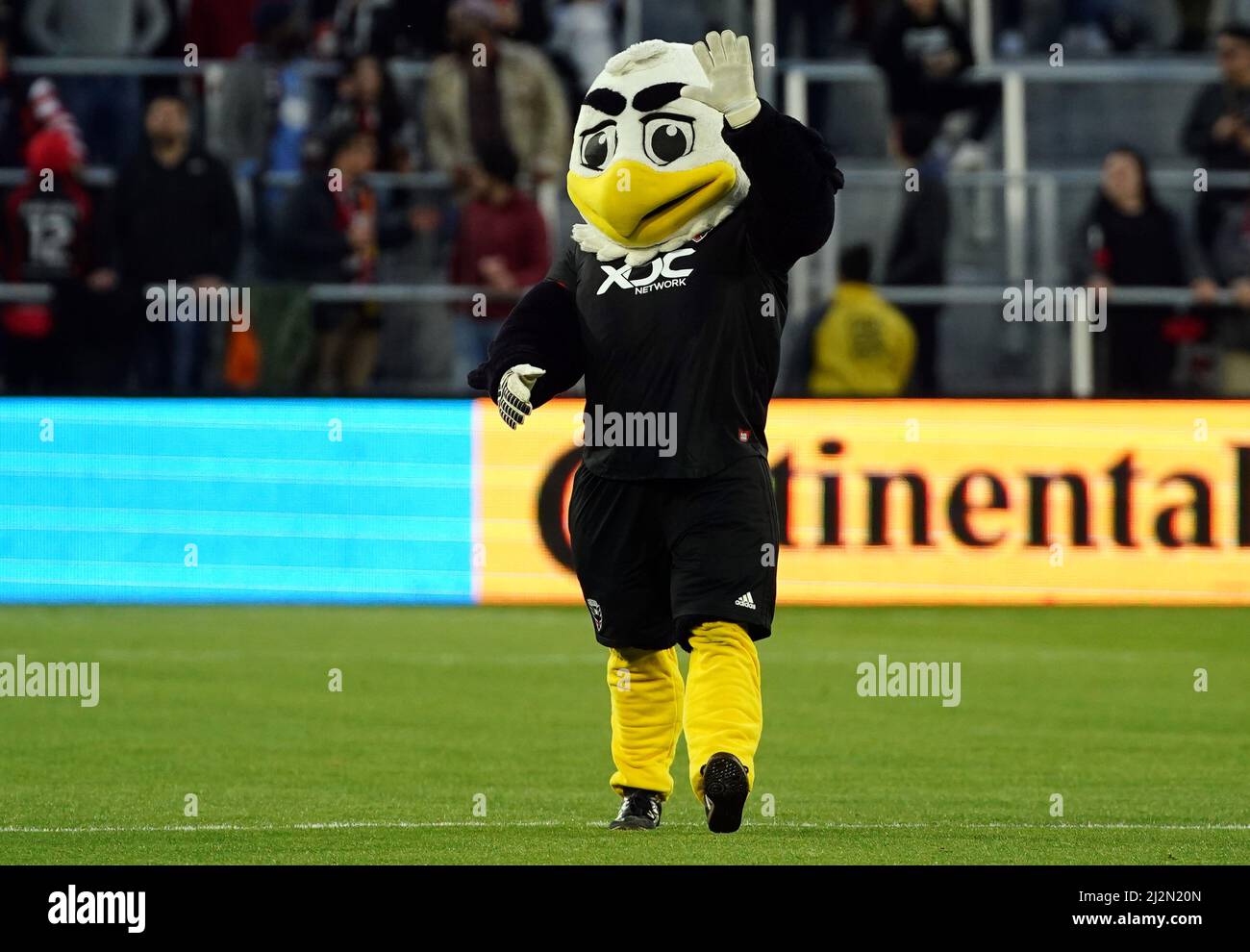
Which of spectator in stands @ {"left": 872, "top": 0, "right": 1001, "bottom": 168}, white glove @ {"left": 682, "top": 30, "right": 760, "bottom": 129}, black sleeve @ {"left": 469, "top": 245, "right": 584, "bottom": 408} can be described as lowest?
black sleeve @ {"left": 469, "top": 245, "right": 584, "bottom": 408}

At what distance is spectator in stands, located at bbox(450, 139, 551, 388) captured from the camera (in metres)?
16.5

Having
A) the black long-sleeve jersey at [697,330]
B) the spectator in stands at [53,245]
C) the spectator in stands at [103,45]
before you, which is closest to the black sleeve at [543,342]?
the black long-sleeve jersey at [697,330]

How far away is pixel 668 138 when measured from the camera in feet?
25.1

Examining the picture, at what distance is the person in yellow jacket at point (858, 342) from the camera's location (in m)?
16.2

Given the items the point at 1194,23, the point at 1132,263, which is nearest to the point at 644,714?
the point at 1132,263

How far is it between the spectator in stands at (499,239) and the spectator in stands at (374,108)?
3.09ft

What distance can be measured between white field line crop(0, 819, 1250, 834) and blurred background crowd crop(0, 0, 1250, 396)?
7.80 metres

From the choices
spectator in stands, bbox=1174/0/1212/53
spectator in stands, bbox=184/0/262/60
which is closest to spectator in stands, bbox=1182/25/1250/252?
spectator in stands, bbox=1174/0/1212/53

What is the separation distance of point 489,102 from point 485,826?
10.1 m
